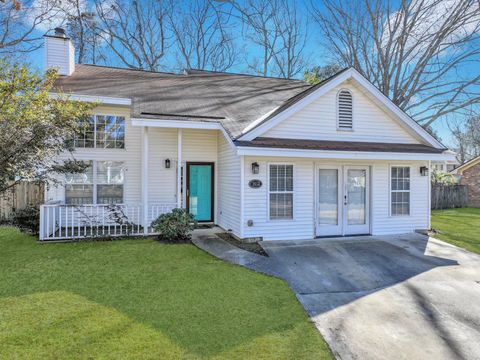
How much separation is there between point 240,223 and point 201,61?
19276mm

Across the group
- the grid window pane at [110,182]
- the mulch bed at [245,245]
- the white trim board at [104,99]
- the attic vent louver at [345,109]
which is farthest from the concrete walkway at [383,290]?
the white trim board at [104,99]

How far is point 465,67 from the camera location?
2003 cm

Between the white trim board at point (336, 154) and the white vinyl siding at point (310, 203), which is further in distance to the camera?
the white vinyl siding at point (310, 203)

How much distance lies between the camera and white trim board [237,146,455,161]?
811 centimetres

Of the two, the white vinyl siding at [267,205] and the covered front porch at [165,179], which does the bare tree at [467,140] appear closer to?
the white vinyl siding at [267,205]

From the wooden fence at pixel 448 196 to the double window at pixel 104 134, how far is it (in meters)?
17.6

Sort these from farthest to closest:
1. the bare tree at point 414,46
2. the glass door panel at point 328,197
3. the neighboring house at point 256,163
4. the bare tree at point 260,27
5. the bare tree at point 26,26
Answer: the bare tree at point 260,27 < the bare tree at point 414,46 < the bare tree at point 26,26 < the glass door panel at point 328,197 < the neighboring house at point 256,163

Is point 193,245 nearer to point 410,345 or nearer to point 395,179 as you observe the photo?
point 410,345

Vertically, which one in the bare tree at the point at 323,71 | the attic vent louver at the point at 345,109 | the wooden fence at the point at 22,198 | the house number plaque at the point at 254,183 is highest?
the bare tree at the point at 323,71

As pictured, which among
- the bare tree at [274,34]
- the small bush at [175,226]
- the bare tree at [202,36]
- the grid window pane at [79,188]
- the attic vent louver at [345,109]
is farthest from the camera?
the bare tree at [202,36]

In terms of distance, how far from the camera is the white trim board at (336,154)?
26.6ft

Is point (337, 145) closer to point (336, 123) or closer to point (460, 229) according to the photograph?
point (336, 123)

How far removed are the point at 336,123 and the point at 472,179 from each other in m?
16.9

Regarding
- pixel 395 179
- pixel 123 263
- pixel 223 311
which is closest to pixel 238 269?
pixel 223 311
